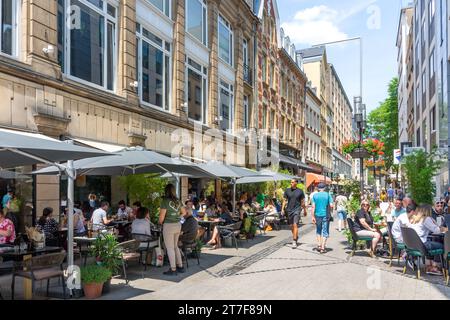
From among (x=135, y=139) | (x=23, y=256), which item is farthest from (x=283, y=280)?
(x=135, y=139)

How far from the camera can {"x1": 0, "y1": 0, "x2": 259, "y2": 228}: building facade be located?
10.3 m

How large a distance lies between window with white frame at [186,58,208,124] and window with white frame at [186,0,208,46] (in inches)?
50.5

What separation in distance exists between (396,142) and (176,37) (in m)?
49.4

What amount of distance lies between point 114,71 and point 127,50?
0.84m

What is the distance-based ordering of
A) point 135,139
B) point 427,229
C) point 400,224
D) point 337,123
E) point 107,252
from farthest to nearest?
point 337,123 < point 135,139 < point 400,224 < point 427,229 < point 107,252

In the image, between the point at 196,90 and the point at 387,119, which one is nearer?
the point at 196,90

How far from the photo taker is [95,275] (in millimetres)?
6730

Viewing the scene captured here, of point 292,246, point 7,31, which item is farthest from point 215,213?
point 7,31

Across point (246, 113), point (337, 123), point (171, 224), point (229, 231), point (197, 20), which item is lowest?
point (229, 231)

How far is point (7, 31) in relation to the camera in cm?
1005

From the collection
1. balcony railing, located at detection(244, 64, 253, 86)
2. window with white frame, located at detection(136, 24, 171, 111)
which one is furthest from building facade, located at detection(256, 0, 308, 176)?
window with white frame, located at detection(136, 24, 171, 111)

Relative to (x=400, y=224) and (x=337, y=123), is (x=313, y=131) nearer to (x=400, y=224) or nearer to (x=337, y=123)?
(x=337, y=123)

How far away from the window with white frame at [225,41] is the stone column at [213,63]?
1.33 metres

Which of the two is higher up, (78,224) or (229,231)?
(78,224)
